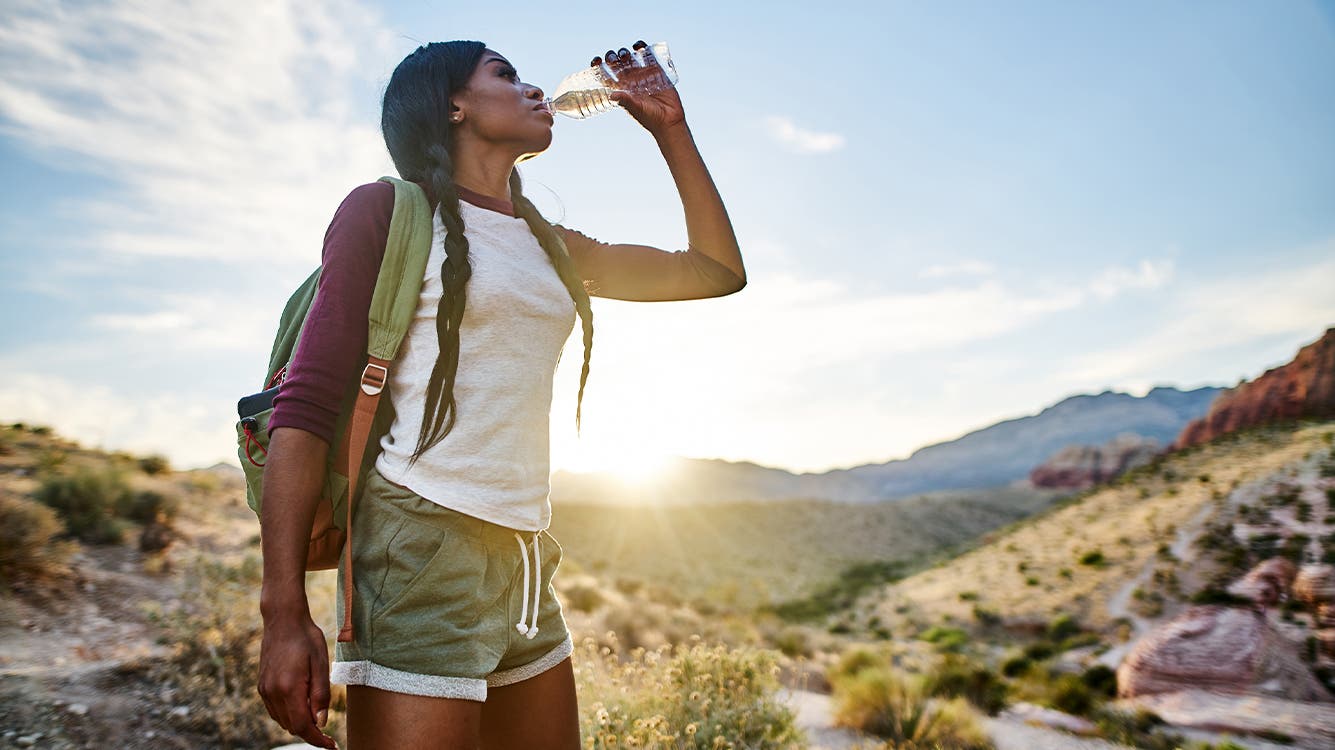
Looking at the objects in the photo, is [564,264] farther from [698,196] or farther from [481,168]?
[698,196]

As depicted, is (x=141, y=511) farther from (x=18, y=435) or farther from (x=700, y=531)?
(x=700, y=531)

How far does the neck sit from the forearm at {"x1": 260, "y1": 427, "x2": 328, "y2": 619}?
0.73 metres

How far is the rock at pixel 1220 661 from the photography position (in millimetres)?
10023

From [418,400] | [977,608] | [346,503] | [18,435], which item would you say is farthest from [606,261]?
[977,608]

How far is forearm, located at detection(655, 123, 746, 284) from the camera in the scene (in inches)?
78.8

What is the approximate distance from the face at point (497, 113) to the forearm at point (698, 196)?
1.29 ft

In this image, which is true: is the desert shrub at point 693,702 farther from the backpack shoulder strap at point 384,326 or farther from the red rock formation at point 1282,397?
the red rock formation at point 1282,397

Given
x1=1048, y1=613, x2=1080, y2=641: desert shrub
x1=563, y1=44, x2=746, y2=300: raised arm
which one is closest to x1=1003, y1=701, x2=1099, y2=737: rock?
x1=563, y1=44, x2=746, y2=300: raised arm

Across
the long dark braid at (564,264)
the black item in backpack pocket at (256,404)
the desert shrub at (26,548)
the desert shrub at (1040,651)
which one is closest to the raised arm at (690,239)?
the long dark braid at (564,264)

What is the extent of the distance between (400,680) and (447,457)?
0.37 m

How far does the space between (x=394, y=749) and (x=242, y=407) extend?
630 mm

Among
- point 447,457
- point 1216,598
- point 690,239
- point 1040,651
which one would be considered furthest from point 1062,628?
point 447,457

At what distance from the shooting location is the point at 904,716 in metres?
7.23

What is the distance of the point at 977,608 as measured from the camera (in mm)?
25734
